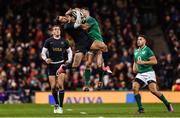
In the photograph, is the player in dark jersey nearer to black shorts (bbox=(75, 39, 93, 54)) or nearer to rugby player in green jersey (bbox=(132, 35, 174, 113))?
black shorts (bbox=(75, 39, 93, 54))

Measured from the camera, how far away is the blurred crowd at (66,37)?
30266 mm

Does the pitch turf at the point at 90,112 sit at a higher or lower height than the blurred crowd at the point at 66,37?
→ lower

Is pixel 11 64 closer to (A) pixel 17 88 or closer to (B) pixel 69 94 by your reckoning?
(A) pixel 17 88

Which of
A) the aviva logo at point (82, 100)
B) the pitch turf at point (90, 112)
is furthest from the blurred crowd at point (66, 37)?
the pitch turf at point (90, 112)

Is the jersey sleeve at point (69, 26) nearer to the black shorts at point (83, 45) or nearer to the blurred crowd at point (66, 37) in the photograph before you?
the black shorts at point (83, 45)

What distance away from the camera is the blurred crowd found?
3027cm

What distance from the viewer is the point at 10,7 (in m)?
35.5

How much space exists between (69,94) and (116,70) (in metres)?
2.81

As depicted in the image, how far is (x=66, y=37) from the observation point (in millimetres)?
32625

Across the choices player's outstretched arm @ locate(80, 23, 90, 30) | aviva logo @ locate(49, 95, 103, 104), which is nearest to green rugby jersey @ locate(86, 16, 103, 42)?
player's outstretched arm @ locate(80, 23, 90, 30)

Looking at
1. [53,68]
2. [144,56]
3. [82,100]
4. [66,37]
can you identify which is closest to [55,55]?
[53,68]

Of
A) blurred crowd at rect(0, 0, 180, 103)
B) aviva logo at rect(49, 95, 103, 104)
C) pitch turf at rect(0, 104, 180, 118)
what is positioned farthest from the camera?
blurred crowd at rect(0, 0, 180, 103)

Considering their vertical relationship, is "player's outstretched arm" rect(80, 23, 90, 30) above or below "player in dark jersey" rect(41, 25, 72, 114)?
above

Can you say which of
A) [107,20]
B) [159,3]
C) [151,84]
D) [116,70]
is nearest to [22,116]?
[151,84]
